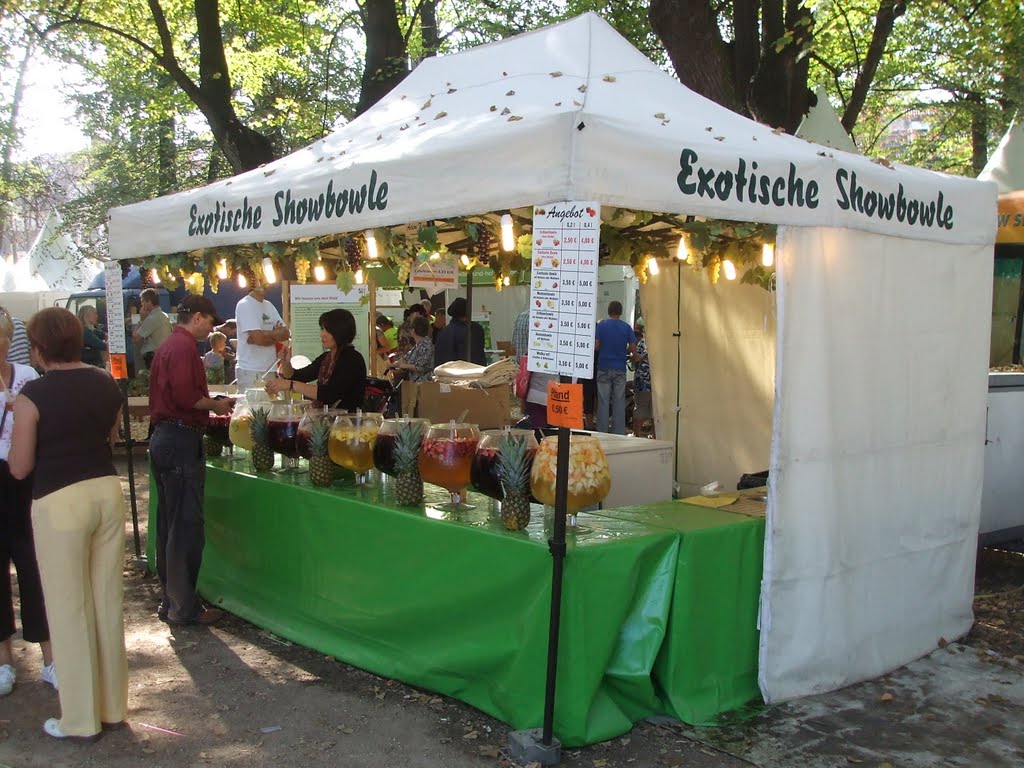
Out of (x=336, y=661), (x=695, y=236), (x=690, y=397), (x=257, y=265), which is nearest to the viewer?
(x=695, y=236)

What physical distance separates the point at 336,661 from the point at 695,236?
266cm

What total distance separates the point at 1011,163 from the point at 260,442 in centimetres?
850

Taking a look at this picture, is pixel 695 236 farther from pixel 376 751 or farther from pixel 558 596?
pixel 376 751

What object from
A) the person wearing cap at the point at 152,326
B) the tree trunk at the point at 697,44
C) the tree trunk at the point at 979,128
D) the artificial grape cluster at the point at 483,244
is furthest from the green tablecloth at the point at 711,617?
the tree trunk at the point at 979,128

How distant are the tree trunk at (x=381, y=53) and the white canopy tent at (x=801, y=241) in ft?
21.6

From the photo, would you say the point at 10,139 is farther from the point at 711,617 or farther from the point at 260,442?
the point at 711,617

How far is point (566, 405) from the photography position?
3283 millimetres

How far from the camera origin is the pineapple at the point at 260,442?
529 cm

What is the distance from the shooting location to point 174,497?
5051mm

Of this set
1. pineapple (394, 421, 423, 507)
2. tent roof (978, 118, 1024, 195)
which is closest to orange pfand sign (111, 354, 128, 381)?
pineapple (394, 421, 423, 507)

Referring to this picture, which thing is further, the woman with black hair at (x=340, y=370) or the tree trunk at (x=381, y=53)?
the tree trunk at (x=381, y=53)

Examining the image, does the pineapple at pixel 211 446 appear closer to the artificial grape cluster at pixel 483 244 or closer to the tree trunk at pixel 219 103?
the artificial grape cluster at pixel 483 244

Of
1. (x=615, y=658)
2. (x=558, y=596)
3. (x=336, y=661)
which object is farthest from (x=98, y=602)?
(x=615, y=658)

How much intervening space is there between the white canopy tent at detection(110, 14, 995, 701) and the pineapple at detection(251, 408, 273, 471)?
3.27 feet
